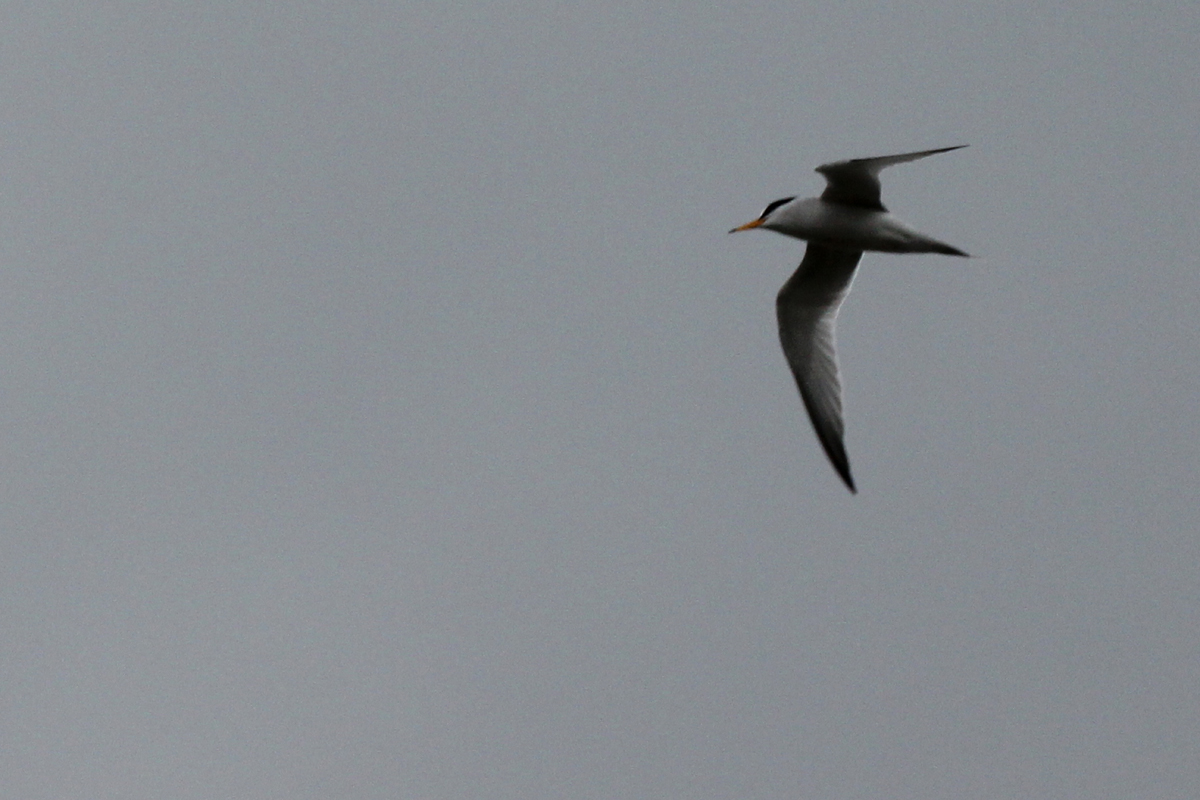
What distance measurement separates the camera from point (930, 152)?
40.0 ft

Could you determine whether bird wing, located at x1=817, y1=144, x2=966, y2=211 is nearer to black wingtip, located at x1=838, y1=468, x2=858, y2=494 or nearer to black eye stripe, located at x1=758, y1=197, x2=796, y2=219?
black eye stripe, located at x1=758, y1=197, x2=796, y2=219

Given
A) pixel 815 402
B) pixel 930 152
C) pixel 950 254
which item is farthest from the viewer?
pixel 815 402

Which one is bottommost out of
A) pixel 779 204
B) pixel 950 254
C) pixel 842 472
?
pixel 842 472

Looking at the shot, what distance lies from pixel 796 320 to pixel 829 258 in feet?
2.33

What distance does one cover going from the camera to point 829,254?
15.5m

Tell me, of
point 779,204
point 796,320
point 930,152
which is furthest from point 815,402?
point 930,152

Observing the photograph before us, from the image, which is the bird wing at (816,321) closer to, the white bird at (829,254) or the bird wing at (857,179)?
the white bird at (829,254)

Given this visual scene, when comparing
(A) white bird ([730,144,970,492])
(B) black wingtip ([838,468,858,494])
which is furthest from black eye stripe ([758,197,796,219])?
(B) black wingtip ([838,468,858,494])

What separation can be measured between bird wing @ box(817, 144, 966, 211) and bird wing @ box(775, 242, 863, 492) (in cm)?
127

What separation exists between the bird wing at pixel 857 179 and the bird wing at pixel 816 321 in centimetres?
127

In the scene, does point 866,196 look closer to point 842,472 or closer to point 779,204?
point 779,204

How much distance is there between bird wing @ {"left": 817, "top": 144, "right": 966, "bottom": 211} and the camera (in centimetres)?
1305

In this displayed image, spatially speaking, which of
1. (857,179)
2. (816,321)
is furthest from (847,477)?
(857,179)

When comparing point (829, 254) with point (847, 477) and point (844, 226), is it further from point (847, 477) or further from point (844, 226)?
point (847, 477)
